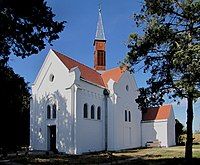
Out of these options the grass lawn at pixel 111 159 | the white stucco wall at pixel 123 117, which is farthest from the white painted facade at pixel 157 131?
the grass lawn at pixel 111 159

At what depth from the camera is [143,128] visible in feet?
160

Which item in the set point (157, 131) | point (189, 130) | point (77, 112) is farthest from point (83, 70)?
point (189, 130)

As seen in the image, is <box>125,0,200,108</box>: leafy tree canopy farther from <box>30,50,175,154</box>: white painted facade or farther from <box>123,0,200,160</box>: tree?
<box>30,50,175,154</box>: white painted facade

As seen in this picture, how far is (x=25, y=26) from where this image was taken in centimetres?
1811

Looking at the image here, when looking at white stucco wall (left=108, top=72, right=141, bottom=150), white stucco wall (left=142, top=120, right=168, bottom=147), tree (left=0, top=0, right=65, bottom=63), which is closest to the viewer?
tree (left=0, top=0, right=65, bottom=63)

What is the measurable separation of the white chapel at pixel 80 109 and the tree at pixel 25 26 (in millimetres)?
16258

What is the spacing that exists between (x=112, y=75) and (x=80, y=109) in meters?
10.0

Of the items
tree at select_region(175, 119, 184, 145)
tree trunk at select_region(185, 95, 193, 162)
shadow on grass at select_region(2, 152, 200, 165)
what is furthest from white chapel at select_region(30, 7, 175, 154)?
tree trunk at select_region(185, 95, 193, 162)

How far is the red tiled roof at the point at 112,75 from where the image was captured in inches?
1729

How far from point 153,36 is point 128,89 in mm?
25600

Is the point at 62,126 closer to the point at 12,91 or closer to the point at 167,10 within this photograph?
the point at 12,91

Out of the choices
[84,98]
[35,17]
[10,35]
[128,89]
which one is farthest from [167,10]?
[128,89]

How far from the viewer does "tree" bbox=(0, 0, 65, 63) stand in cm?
1723

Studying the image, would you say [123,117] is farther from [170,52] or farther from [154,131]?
[170,52]
